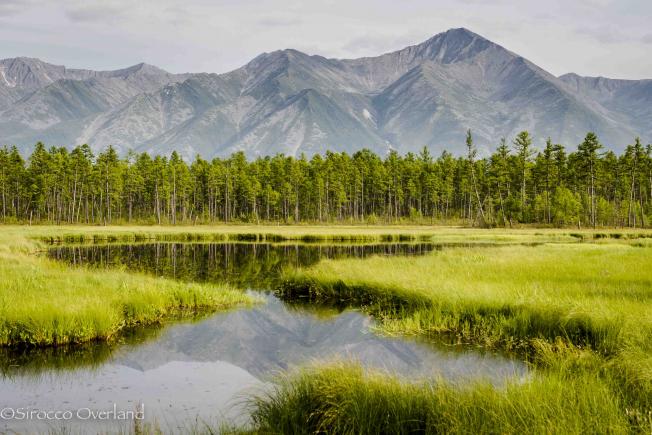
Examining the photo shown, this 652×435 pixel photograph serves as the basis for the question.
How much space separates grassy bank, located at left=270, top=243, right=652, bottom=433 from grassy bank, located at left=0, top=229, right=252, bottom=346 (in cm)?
606

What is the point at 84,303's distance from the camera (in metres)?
16.5

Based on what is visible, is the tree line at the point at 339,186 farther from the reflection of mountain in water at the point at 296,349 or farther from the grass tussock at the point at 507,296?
the reflection of mountain in water at the point at 296,349

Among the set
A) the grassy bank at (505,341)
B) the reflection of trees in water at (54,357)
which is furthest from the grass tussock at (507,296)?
the reflection of trees in water at (54,357)

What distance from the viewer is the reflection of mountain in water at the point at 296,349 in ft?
43.0

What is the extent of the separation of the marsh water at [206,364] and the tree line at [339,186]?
81431 mm

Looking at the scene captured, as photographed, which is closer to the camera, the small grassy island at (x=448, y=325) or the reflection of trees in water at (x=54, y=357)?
the small grassy island at (x=448, y=325)

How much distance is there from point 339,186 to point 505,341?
11204 centimetres

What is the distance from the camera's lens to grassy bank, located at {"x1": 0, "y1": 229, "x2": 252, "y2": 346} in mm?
15016

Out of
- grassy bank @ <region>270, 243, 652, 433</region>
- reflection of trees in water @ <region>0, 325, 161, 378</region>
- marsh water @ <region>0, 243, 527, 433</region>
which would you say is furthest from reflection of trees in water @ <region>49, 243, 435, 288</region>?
reflection of trees in water @ <region>0, 325, 161, 378</region>

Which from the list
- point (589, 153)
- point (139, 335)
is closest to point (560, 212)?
point (589, 153)

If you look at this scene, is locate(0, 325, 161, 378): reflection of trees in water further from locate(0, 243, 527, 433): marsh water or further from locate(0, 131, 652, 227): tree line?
locate(0, 131, 652, 227): tree line

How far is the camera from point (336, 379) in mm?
9242

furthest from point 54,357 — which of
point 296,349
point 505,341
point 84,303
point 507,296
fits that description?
point 507,296

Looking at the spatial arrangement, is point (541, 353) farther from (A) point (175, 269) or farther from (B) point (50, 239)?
(B) point (50, 239)
